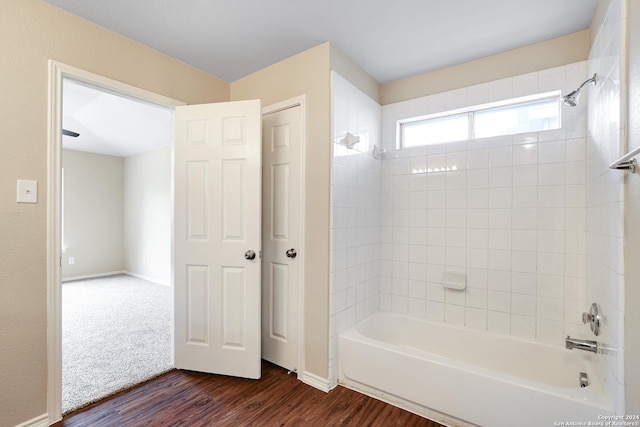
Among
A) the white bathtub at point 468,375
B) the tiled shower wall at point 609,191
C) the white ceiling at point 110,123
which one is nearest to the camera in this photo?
the tiled shower wall at point 609,191

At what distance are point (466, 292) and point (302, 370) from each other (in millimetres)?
1418

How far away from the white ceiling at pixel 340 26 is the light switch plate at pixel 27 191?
103 centimetres

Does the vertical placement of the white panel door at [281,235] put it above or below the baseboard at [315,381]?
above

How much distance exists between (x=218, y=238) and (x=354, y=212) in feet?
3.53

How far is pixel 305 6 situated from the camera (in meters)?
1.70

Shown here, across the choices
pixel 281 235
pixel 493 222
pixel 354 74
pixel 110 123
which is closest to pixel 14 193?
pixel 281 235

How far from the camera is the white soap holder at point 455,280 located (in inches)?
90.2

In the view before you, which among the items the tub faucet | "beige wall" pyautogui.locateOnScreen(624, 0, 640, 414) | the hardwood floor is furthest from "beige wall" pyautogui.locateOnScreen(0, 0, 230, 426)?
the tub faucet

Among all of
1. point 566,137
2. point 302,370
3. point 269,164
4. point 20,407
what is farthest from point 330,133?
point 20,407

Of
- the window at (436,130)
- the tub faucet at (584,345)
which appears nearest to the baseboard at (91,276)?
the window at (436,130)

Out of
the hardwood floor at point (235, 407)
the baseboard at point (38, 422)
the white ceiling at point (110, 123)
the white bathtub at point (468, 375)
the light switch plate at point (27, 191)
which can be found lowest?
the hardwood floor at point (235, 407)

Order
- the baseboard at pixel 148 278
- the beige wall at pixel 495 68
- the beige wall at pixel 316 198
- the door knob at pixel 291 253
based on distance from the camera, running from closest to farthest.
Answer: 1. the beige wall at pixel 495 68
2. the beige wall at pixel 316 198
3. the door knob at pixel 291 253
4. the baseboard at pixel 148 278

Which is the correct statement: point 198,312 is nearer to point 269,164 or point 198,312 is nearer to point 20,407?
point 20,407

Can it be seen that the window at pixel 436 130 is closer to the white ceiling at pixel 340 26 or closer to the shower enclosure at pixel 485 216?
the shower enclosure at pixel 485 216
